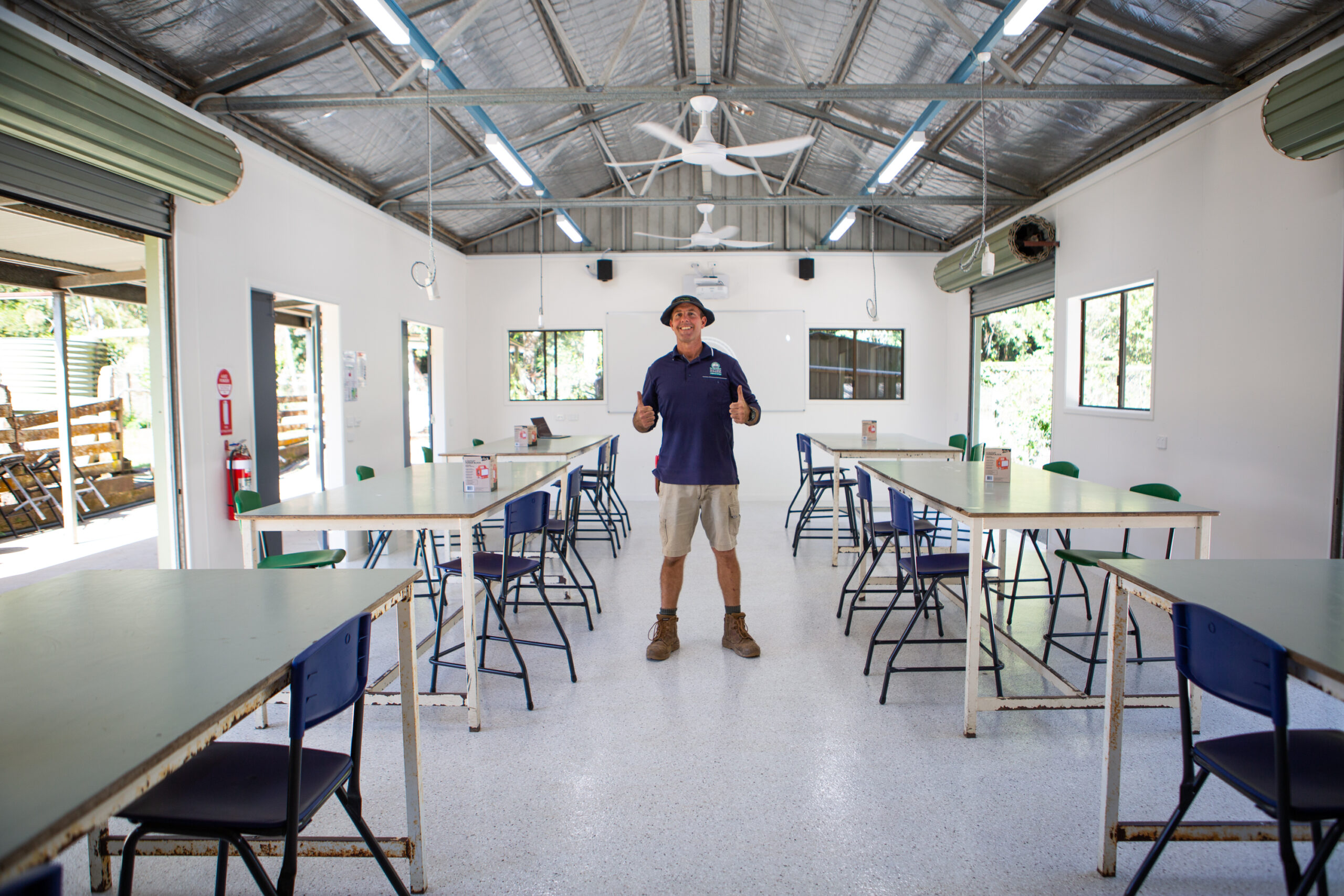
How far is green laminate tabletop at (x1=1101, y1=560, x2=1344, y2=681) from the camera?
1473mm

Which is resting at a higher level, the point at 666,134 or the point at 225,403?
the point at 666,134

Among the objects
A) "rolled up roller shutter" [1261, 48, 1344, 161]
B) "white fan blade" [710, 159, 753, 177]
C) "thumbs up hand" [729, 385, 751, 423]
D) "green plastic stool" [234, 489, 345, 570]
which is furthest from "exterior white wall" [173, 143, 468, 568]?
"rolled up roller shutter" [1261, 48, 1344, 161]

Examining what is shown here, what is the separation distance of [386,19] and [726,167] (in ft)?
6.87

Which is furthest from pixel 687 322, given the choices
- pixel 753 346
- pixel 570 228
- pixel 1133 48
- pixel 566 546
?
pixel 753 346

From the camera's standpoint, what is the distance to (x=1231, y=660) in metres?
1.49

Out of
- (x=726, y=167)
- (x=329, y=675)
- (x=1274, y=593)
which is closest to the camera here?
(x=329, y=675)

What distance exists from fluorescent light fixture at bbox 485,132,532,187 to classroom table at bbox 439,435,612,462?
216 cm

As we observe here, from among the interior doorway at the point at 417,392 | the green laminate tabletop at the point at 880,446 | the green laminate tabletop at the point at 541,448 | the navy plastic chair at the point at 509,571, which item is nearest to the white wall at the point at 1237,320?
the green laminate tabletop at the point at 880,446

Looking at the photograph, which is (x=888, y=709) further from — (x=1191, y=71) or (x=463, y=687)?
(x=1191, y=71)

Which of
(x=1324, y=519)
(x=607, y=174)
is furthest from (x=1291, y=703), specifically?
(x=607, y=174)

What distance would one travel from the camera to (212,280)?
4500 millimetres

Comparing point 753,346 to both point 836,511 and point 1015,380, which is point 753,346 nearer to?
point 1015,380

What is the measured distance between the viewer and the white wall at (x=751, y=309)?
29.9 feet

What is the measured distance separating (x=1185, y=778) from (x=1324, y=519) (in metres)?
2.83
